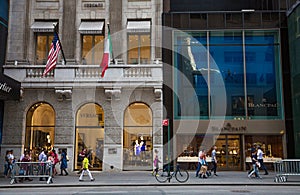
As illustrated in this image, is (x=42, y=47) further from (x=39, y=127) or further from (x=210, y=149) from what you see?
(x=210, y=149)

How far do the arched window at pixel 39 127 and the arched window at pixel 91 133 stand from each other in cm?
197

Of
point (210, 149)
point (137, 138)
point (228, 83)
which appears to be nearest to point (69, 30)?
point (137, 138)

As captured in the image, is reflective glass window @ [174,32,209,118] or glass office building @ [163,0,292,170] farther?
reflective glass window @ [174,32,209,118]

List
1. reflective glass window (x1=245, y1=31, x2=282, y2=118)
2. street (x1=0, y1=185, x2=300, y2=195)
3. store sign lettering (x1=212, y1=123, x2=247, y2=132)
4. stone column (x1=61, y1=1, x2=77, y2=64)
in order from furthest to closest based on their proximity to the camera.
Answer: stone column (x1=61, y1=1, x2=77, y2=64) → reflective glass window (x1=245, y1=31, x2=282, y2=118) → store sign lettering (x1=212, y1=123, x2=247, y2=132) → street (x1=0, y1=185, x2=300, y2=195)

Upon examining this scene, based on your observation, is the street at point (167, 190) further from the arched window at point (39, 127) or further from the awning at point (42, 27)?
the awning at point (42, 27)

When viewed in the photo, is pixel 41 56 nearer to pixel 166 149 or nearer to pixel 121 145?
pixel 121 145

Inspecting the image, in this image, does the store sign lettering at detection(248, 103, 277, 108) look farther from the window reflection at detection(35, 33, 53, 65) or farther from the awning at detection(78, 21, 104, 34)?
the window reflection at detection(35, 33, 53, 65)

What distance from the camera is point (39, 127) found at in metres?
24.4

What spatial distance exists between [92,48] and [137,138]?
24.8 feet

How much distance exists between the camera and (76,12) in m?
25.2

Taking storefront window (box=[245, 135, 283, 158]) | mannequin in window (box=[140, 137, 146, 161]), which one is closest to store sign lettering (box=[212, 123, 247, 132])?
storefront window (box=[245, 135, 283, 158])

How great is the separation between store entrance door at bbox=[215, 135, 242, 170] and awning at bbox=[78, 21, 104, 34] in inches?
455

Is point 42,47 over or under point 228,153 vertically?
over

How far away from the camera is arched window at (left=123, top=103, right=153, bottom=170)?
23.9 meters
